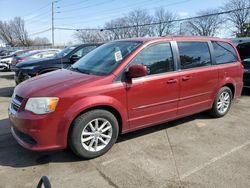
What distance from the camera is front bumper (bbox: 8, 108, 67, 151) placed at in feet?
10.9

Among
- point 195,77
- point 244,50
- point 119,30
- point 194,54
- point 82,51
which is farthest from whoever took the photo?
point 119,30

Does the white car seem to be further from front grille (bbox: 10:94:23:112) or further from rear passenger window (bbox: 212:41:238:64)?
rear passenger window (bbox: 212:41:238:64)

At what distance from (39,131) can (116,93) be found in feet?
3.83

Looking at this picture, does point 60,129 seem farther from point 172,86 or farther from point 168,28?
point 168,28

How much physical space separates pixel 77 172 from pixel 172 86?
2081 mm

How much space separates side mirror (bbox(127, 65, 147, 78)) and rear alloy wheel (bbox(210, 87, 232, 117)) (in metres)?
2.22

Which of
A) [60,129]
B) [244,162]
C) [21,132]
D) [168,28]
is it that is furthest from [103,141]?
[168,28]

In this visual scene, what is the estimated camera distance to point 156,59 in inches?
168

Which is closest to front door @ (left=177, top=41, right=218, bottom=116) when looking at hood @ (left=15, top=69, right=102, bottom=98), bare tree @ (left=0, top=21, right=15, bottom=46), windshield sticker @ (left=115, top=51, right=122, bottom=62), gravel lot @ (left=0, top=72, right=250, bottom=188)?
gravel lot @ (left=0, top=72, right=250, bottom=188)

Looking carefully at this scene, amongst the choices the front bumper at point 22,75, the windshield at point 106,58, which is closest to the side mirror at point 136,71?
the windshield at point 106,58

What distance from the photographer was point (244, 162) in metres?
3.58

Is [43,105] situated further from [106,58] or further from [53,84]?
[106,58]

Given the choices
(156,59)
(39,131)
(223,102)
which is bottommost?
(223,102)

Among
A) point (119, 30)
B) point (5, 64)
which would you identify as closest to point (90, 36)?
point (119, 30)
